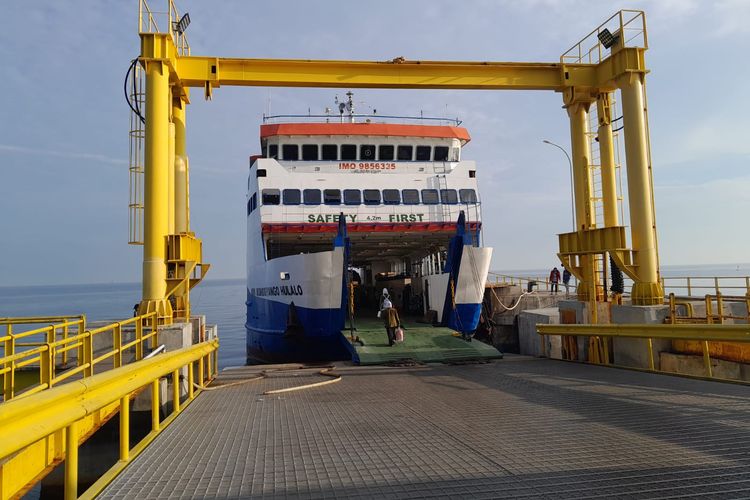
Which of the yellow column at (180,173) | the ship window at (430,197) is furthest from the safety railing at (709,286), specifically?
the yellow column at (180,173)

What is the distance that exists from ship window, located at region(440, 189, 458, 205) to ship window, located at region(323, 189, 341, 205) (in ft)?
10.5

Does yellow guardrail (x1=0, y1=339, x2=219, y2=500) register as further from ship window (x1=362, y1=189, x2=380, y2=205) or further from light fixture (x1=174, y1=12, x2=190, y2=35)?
ship window (x1=362, y1=189, x2=380, y2=205)

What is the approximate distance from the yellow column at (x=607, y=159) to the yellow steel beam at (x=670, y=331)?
3151 millimetres

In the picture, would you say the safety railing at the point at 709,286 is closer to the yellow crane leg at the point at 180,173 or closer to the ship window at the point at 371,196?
the ship window at the point at 371,196

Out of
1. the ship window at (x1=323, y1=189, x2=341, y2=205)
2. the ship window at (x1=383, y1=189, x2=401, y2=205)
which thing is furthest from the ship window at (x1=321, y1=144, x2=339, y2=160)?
the ship window at (x1=383, y1=189, x2=401, y2=205)

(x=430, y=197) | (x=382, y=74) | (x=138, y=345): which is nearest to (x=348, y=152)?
(x=430, y=197)

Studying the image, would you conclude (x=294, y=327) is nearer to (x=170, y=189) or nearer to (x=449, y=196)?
(x=170, y=189)

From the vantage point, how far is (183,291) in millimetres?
10586

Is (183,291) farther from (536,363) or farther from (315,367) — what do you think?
(536,363)

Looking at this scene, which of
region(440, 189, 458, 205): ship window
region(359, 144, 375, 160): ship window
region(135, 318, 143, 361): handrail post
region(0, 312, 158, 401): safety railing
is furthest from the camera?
region(359, 144, 375, 160): ship window

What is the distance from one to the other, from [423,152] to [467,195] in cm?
232

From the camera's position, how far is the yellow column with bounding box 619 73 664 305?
1013 centimetres

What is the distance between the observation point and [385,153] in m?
17.6

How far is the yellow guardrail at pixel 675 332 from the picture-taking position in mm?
6461
